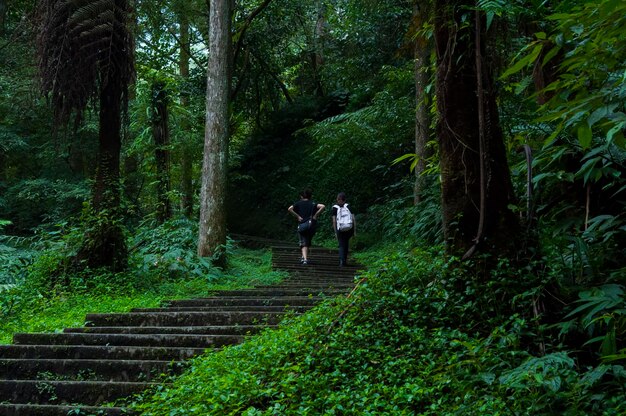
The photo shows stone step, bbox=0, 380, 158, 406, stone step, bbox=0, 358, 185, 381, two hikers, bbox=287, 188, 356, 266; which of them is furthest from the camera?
two hikers, bbox=287, 188, 356, 266

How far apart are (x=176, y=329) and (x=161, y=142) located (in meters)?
9.49

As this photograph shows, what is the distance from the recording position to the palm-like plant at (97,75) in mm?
10156

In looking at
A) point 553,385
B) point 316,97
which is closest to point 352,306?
point 553,385

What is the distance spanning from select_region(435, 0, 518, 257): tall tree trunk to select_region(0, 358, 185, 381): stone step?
10.2ft

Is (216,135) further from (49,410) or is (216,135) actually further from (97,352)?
(49,410)

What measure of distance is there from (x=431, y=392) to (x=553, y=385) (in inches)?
35.2

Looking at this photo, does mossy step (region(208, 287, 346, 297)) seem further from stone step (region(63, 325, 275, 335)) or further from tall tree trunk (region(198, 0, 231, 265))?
tall tree trunk (region(198, 0, 231, 265))

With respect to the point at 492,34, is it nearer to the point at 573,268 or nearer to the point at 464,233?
the point at 464,233

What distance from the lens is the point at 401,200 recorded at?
1620cm

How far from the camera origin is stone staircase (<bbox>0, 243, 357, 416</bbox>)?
600 cm

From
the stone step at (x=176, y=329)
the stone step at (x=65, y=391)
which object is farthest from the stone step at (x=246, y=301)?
the stone step at (x=65, y=391)

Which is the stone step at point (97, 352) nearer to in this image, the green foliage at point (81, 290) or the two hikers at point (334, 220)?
the green foliage at point (81, 290)

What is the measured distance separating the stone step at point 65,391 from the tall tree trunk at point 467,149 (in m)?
3.29

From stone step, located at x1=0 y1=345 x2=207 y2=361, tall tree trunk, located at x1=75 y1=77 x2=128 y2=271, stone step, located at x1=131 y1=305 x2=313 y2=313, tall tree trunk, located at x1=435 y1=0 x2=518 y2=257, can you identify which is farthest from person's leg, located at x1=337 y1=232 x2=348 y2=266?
tall tree trunk, located at x1=435 y1=0 x2=518 y2=257
